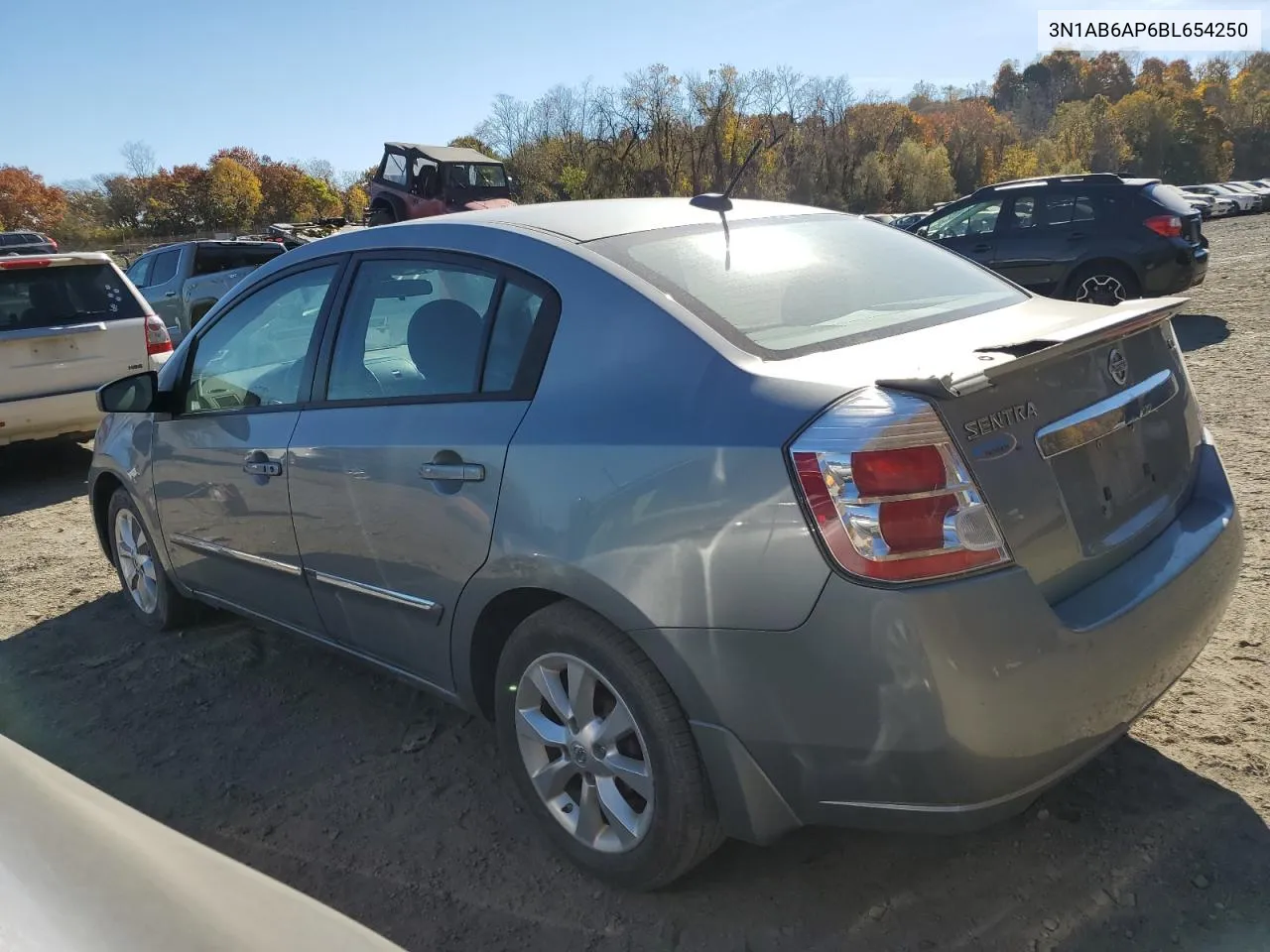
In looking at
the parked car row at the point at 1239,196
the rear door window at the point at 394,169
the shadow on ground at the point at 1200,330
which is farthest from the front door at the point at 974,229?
the parked car row at the point at 1239,196

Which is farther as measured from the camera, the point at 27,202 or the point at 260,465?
the point at 27,202

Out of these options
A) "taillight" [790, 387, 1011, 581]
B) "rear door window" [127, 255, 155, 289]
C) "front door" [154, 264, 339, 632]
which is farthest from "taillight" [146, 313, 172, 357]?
"taillight" [790, 387, 1011, 581]

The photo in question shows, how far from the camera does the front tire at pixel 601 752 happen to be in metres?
2.16

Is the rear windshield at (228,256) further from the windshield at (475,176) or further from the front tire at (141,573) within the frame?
the windshield at (475,176)

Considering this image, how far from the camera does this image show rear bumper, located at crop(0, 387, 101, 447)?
686cm

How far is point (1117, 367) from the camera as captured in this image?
2330 mm

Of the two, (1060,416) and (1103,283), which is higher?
(1060,416)

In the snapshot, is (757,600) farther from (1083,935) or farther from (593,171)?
(593,171)

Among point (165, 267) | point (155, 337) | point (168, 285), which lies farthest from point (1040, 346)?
point (165, 267)

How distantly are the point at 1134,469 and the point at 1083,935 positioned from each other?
107cm

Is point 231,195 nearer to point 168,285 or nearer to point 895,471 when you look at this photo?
point 168,285

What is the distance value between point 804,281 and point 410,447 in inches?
46.7

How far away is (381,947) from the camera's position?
1.37 metres

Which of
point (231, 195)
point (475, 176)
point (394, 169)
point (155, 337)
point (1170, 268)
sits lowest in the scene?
point (1170, 268)
